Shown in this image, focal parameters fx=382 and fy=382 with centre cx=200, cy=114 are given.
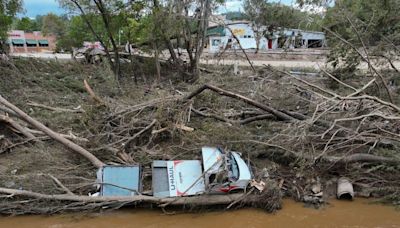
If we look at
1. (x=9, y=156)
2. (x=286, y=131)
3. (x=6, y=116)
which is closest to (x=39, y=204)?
(x=9, y=156)

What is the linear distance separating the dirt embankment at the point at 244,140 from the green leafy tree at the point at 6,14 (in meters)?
8.59

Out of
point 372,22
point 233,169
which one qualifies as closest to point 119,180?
point 233,169

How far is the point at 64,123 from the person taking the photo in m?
7.77

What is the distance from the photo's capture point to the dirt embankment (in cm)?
566

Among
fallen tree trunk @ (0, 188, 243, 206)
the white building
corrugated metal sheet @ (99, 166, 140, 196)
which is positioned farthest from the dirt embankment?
the white building

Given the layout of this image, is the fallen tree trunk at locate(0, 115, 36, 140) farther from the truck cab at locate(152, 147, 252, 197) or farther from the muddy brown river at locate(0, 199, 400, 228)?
the truck cab at locate(152, 147, 252, 197)

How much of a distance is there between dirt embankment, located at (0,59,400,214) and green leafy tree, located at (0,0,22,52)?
28.2 feet

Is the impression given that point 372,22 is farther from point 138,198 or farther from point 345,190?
point 138,198

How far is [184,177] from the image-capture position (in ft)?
17.7

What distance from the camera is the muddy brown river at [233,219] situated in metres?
4.92

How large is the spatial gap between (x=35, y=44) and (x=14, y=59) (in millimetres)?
40540

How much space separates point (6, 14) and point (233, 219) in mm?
13819

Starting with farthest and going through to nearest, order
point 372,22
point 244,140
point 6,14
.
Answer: point 6,14 → point 372,22 → point 244,140

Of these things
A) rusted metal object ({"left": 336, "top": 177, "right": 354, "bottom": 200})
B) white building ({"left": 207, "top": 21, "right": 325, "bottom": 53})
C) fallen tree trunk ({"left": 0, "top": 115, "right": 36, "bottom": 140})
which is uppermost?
white building ({"left": 207, "top": 21, "right": 325, "bottom": 53})
